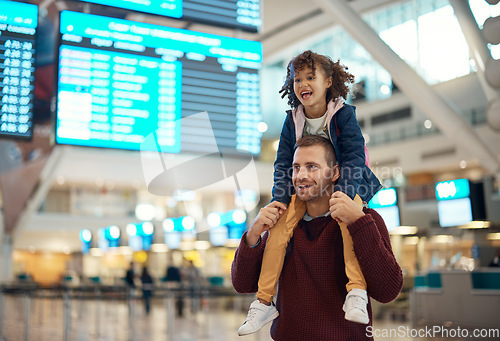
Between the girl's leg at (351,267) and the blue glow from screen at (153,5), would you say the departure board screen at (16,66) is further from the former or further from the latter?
the girl's leg at (351,267)

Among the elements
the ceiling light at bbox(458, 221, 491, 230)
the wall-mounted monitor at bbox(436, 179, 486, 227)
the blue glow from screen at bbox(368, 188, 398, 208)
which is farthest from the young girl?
the ceiling light at bbox(458, 221, 491, 230)

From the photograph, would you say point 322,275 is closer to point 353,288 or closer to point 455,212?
point 353,288

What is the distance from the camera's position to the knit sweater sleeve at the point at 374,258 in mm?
1758

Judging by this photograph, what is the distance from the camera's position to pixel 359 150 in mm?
1997

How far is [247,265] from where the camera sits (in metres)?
2.03

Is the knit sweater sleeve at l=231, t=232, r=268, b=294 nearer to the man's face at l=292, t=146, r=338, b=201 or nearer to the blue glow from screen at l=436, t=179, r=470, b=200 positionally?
the man's face at l=292, t=146, r=338, b=201

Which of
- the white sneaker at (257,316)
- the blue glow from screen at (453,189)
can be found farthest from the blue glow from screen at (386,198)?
the white sneaker at (257,316)

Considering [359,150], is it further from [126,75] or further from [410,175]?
[410,175]

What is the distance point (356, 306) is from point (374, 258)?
18 centimetres

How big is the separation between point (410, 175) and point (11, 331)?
21998 mm

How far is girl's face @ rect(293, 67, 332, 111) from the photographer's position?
82.4 inches

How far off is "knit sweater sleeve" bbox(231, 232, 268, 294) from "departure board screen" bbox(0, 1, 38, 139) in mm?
3384

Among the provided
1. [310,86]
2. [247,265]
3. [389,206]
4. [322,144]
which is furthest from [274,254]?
[389,206]

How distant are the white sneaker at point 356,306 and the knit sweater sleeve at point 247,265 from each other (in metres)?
0.41
